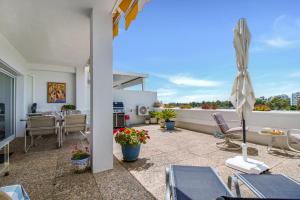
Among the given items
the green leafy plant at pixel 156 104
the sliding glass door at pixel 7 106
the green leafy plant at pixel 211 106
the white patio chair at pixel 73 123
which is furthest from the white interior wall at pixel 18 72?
the green leafy plant at pixel 211 106

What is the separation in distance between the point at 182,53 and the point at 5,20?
26.7 feet

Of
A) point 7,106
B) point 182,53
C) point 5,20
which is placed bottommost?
point 7,106

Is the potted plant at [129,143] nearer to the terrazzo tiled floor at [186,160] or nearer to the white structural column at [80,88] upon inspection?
the terrazzo tiled floor at [186,160]

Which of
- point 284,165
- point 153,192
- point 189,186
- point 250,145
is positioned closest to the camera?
point 189,186

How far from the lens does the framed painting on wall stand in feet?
21.8

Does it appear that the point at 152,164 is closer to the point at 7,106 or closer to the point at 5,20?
the point at 5,20

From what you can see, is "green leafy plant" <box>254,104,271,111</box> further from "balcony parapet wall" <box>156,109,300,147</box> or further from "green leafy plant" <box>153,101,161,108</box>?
"green leafy plant" <box>153,101,161,108</box>

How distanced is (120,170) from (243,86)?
2663 mm

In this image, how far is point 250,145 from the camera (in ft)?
13.7

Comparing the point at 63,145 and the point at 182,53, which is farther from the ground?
the point at 182,53

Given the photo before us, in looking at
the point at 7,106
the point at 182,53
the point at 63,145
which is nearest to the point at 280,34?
the point at 182,53

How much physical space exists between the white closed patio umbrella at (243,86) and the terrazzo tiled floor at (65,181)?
6.05 ft

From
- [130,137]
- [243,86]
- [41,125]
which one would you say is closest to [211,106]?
[243,86]

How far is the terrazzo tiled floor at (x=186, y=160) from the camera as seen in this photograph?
2348mm
